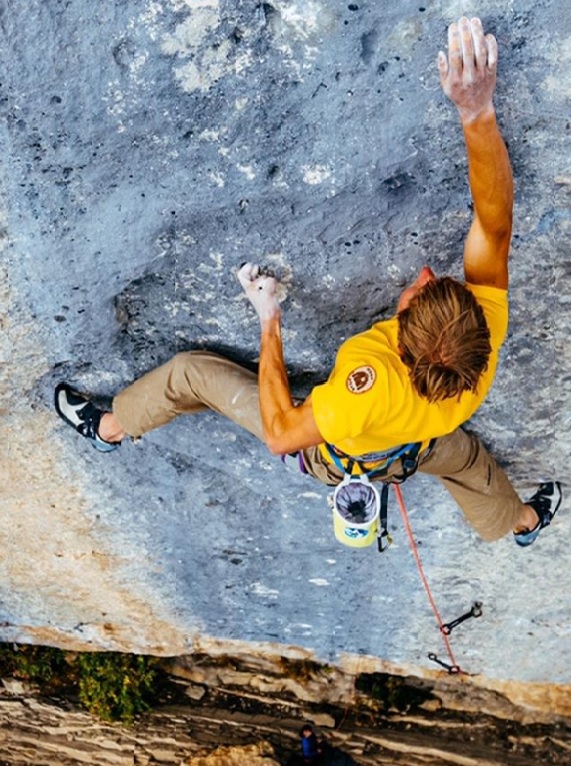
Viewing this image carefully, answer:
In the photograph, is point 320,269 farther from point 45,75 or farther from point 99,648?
point 99,648

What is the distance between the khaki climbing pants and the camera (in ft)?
12.8

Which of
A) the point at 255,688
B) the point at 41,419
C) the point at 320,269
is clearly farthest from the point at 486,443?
the point at 255,688

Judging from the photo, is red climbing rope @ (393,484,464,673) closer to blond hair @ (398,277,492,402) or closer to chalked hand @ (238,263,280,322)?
chalked hand @ (238,263,280,322)

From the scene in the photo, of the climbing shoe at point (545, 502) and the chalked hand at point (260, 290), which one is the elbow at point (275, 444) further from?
the climbing shoe at point (545, 502)

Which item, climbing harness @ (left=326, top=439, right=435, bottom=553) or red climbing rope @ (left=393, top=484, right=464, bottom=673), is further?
red climbing rope @ (left=393, top=484, right=464, bottom=673)

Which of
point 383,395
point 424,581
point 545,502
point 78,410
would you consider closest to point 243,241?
point 383,395

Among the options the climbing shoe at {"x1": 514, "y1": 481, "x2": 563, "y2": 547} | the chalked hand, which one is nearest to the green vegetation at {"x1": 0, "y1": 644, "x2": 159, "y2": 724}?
the climbing shoe at {"x1": 514, "y1": 481, "x2": 563, "y2": 547}

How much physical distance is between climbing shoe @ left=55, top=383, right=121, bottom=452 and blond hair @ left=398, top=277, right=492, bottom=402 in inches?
73.5

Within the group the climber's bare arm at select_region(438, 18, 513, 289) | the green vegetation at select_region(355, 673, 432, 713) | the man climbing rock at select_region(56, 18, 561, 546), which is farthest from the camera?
the green vegetation at select_region(355, 673, 432, 713)

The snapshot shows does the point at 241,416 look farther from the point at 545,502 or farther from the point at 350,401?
the point at 545,502

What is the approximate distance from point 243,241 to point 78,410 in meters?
1.31

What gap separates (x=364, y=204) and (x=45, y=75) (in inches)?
48.1

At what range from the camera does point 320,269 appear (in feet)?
11.9

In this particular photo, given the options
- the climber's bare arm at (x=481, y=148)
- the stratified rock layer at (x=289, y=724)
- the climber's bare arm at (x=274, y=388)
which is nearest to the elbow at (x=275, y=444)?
the climber's bare arm at (x=274, y=388)
